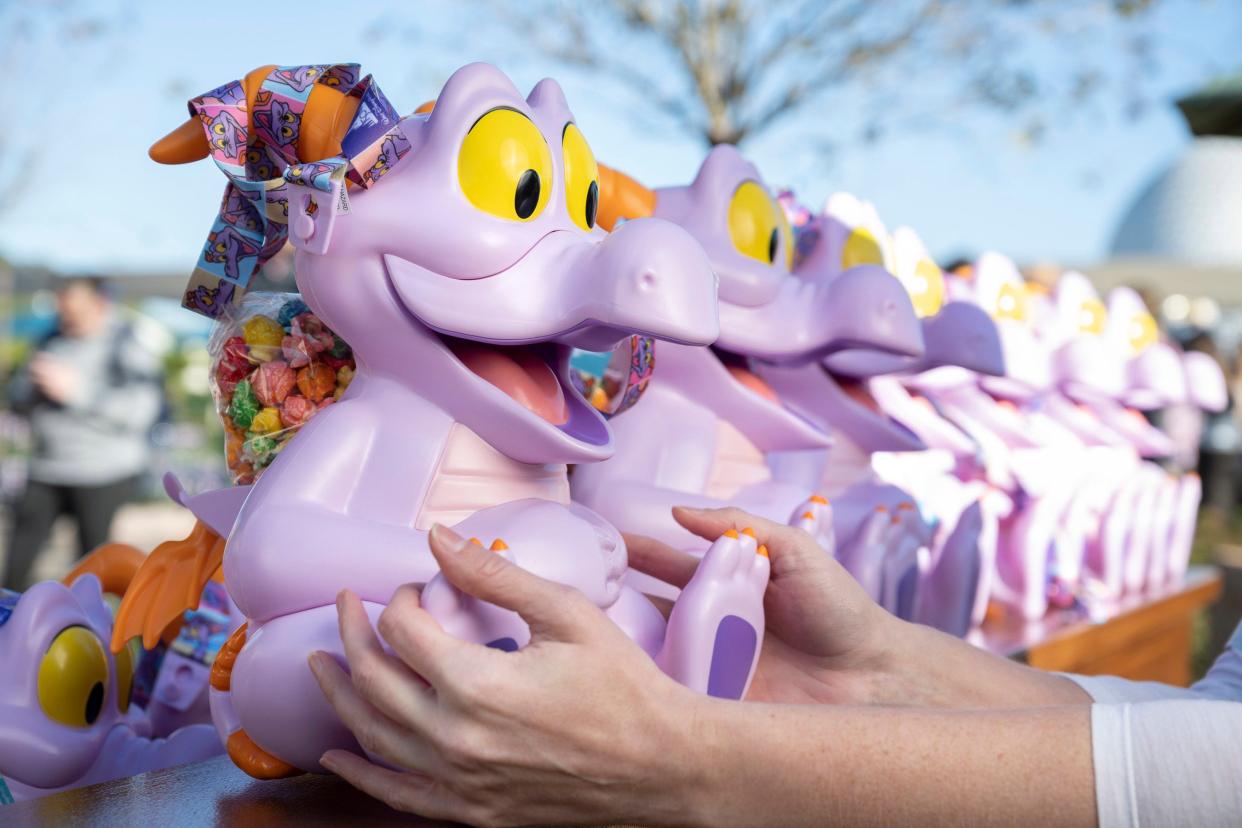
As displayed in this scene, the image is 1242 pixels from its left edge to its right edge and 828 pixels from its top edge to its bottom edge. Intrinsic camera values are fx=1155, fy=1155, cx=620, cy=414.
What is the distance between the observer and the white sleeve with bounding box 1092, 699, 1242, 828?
2.78 feet

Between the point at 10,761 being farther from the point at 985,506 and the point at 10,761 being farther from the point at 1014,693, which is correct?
the point at 985,506

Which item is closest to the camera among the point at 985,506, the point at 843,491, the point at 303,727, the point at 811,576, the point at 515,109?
the point at 303,727

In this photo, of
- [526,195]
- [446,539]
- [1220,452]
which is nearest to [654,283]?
[526,195]

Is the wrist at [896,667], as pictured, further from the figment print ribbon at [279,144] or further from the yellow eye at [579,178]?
the figment print ribbon at [279,144]

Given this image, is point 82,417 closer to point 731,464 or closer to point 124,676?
point 124,676

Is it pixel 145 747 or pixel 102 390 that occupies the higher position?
pixel 145 747

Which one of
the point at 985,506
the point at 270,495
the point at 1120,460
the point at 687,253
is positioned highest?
the point at 687,253

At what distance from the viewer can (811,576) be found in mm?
1221

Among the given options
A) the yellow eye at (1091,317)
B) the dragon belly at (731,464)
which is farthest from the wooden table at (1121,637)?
the dragon belly at (731,464)

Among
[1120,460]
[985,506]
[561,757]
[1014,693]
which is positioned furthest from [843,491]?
[1120,460]

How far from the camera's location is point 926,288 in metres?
2.26

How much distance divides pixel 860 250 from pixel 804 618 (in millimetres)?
881

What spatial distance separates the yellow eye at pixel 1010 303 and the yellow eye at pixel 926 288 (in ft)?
1.46

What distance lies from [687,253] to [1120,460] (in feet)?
7.84
